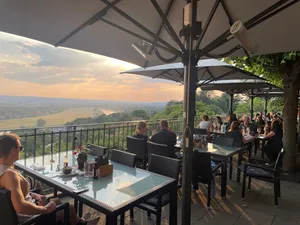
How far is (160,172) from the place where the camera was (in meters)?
2.56

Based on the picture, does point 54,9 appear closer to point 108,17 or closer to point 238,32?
point 108,17

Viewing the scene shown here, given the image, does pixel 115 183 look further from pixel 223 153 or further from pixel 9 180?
pixel 223 153

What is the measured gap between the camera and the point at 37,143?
377cm

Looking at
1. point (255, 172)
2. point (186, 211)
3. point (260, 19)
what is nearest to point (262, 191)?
point (255, 172)

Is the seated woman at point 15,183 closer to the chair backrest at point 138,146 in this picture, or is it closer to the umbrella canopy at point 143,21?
the umbrella canopy at point 143,21

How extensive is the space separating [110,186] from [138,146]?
201 cm

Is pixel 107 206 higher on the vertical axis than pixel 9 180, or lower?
lower

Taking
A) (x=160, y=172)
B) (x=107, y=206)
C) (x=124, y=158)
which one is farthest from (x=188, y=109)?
(x=124, y=158)

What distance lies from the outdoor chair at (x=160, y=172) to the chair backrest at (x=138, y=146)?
1.26m

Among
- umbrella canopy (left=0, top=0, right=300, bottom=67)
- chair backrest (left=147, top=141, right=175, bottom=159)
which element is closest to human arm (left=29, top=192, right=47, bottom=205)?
umbrella canopy (left=0, top=0, right=300, bottom=67)

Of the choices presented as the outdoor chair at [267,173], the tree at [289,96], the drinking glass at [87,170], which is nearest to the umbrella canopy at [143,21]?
the drinking glass at [87,170]

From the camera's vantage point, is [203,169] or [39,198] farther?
[203,169]

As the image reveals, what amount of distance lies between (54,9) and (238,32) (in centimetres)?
170

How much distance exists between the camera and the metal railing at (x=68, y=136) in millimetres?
3559
